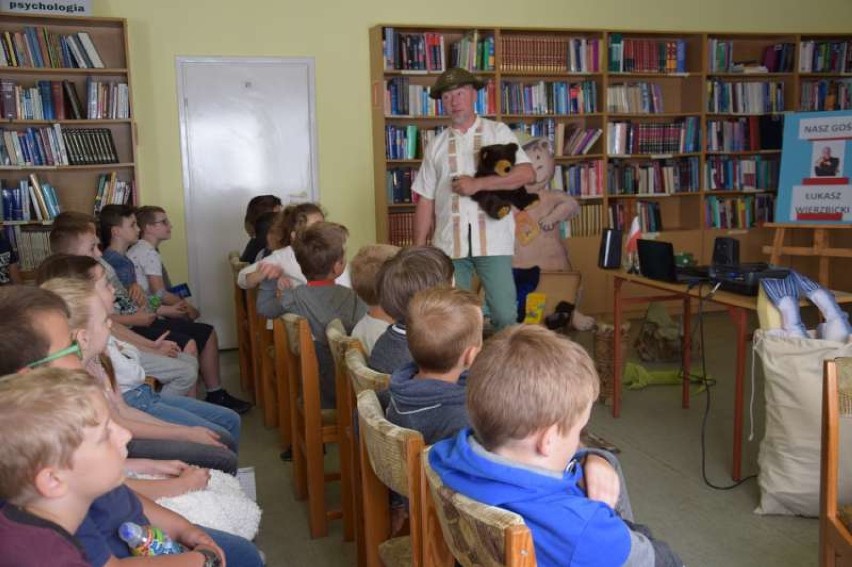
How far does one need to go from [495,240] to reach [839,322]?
5.51 feet

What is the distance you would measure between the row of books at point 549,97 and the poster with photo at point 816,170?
Answer: 1.53 metres

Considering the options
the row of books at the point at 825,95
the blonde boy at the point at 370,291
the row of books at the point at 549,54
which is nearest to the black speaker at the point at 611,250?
the blonde boy at the point at 370,291

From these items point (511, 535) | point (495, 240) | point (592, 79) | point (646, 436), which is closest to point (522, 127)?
point (592, 79)

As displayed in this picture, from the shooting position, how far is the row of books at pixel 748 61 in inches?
251

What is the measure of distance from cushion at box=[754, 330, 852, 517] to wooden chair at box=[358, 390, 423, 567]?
1445mm

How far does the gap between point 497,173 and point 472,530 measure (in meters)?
2.82

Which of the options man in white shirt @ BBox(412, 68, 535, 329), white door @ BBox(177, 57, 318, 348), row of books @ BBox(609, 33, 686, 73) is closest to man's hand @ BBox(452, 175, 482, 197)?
man in white shirt @ BBox(412, 68, 535, 329)

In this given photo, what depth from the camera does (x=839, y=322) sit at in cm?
253

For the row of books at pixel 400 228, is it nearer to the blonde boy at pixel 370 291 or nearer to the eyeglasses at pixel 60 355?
the blonde boy at pixel 370 291

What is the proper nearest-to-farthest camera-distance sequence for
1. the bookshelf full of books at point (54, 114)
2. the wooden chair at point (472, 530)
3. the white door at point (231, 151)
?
1. the wooden chair at point (472, 530)
2. the bookshelf full of books at point (54, 114)
3. the white door at point (231, 151)

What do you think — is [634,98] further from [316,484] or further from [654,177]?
[316,484]

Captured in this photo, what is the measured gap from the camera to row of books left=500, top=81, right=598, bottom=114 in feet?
19.5

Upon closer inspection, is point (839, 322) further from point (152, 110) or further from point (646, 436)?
point (152, 110)

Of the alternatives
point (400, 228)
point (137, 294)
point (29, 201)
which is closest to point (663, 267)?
point (137, 294)
